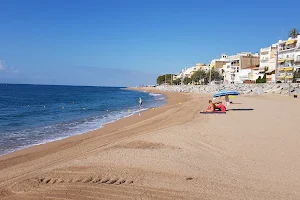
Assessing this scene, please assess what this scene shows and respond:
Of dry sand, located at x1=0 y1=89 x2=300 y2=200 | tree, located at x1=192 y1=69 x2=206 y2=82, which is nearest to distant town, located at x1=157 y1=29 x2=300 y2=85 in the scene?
tree, located at x1=192 y1=69 x2=206 y2=82

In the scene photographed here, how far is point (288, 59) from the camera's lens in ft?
171

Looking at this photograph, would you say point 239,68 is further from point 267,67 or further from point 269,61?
point 269,61

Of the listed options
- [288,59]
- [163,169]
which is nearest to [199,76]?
[288,59]

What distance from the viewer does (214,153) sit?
7.92 meters

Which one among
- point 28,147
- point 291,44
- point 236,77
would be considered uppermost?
point 291,44

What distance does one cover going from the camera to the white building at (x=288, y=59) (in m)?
50.3

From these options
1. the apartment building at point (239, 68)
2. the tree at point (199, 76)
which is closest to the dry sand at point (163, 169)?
the apartment building at point (239, 68)

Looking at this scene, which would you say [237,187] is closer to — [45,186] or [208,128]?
[45,186]

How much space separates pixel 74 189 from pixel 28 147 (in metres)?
6.14

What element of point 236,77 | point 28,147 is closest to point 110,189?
point 28,147

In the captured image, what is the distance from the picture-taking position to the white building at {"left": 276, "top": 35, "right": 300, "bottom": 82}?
50.3 meters

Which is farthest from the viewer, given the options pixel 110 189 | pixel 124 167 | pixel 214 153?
Answer: pixel 214 153

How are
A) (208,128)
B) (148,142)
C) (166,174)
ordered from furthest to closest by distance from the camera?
1. (208,128)
2. (148,142)
3. (166,174)

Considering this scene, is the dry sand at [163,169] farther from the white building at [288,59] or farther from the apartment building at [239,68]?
the apartment building at [239,68]
